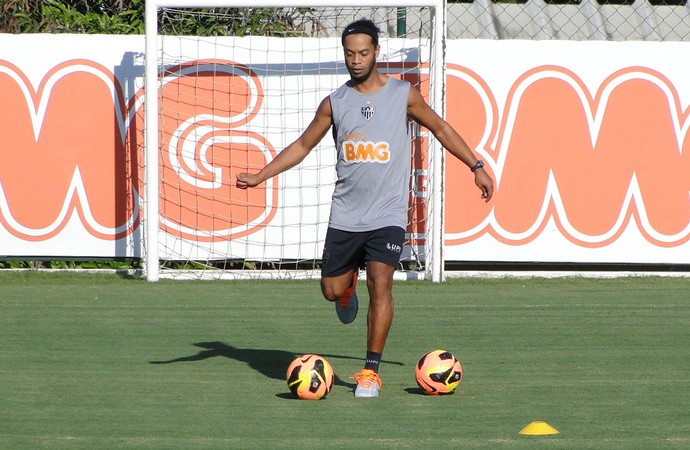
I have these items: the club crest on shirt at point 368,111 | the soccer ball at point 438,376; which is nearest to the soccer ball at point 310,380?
the soccer ball at point 438,376

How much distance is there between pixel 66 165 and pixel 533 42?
549 centimetres

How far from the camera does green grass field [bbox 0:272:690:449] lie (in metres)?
5.72

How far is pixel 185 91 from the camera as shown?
13.5 metres

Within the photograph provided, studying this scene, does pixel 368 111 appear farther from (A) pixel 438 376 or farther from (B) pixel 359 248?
(A) pixel 438 376

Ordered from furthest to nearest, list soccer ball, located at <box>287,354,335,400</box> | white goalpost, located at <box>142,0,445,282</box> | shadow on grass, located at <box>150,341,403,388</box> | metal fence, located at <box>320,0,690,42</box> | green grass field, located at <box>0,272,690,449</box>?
1. metal fence, located at <box>320,0,690,42</box>
2. white goalpost, located at <box>142,0,445,282</box>
3. shadow on grass, located at <box>150,341,403,388</box>
4. soccer ball, located at <box>287,354,335,400</box>
5. green grass field, located at <box>0,272,690,449</box>

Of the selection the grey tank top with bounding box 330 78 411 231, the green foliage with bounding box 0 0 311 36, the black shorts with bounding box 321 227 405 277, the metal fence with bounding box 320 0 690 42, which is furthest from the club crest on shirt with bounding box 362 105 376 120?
the metal fence with bounding box 320 0 690 42

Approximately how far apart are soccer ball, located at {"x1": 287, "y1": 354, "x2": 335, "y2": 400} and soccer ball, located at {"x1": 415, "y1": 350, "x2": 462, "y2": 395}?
0.52 m

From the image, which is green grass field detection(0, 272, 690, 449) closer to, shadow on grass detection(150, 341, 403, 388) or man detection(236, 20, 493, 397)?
shadow on grass detection(150, 341, 403, 388)

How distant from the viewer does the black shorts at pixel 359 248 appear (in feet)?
23.1

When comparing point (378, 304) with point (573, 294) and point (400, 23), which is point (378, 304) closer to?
point (573, 294)

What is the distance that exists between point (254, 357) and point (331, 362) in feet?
1.88

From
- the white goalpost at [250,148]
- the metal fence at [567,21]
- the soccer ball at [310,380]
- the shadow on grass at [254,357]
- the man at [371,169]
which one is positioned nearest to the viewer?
the soccer ball at [310,380]

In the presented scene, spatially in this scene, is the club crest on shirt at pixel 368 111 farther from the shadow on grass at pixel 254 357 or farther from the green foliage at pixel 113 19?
the green foliage at pixel 113 19

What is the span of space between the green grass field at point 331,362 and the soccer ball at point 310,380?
0.30 feet
